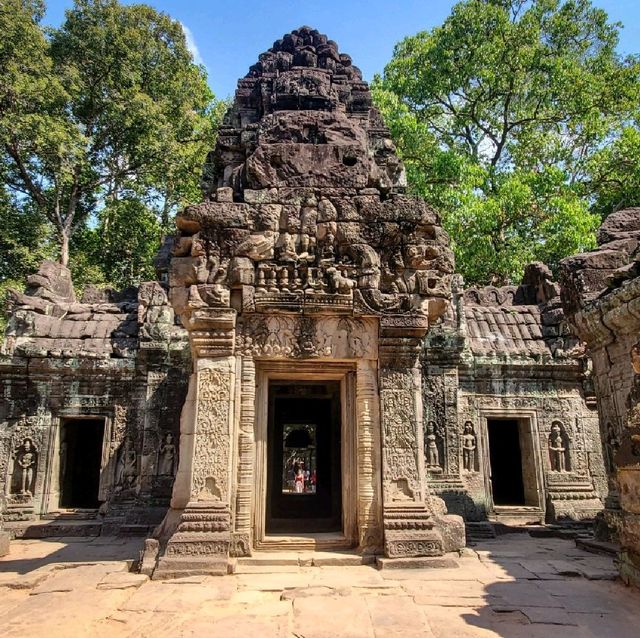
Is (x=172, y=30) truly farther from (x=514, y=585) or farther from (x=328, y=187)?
(x=514, y=585)

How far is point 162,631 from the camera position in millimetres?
3857

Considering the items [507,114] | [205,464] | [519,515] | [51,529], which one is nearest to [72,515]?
[51,529]

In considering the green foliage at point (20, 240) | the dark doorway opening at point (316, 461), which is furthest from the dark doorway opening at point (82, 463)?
the green foliage at point (20, 240)

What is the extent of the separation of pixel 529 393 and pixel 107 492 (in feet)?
26.7

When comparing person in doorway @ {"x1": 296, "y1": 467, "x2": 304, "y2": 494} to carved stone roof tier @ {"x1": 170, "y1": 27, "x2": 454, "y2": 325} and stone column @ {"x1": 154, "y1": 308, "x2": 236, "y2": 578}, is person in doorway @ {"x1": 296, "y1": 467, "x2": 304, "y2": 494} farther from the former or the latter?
carved stone roof tier @ {"x1": 170, "y1": 27, "x2": 454, "y2": 325}

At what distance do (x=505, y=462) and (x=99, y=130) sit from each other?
53.6ft

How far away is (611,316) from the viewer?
7.52m

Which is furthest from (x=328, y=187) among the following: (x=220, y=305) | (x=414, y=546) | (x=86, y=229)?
(x=86, y=229)

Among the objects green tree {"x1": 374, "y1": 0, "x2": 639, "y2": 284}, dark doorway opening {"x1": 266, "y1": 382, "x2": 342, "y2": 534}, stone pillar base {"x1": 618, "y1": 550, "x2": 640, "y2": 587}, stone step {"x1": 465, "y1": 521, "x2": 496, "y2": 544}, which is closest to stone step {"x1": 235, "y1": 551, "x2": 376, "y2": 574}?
dark doorway opening {"x1": 266, "y1": 382, "x2": 342, "y2": 534}

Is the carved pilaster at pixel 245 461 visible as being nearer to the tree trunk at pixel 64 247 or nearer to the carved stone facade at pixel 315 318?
the carved stone facade at pixel 315 318

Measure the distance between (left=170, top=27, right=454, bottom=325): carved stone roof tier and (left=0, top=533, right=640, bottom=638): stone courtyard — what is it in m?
2.64

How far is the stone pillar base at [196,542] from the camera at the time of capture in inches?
208

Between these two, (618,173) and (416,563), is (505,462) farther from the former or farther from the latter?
(618,173)

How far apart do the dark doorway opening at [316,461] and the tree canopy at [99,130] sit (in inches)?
410
